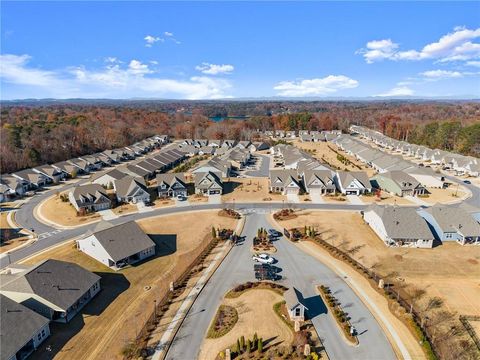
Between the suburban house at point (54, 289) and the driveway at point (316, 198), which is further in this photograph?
the driveway at point (316, 198)

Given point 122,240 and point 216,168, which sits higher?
point 216,168

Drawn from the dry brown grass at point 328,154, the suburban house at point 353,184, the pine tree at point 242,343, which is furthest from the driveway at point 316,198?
the pine tree at point 242,343

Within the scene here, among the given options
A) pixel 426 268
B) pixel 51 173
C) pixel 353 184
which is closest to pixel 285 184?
pixel 353 184

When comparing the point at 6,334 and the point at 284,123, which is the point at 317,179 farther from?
the point at 284,123

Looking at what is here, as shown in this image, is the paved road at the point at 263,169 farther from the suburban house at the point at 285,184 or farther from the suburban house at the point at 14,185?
the suburban house at the point at 14,185

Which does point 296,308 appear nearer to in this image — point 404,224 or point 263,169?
point 404,224
